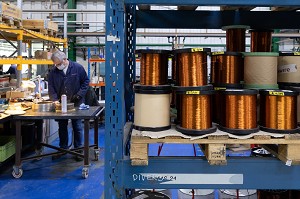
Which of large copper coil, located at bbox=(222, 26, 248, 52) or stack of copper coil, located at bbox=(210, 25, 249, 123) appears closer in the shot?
stack of copper coil, located at bbox=(210, 25, 249, 123)

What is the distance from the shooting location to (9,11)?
6988 mm

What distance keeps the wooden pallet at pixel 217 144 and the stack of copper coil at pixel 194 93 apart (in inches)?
3.7

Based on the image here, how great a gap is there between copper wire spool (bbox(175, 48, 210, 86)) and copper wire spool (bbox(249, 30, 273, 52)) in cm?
95

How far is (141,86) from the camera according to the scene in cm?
246

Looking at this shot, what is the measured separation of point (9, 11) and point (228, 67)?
5.91 m

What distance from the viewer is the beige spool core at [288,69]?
109 inches

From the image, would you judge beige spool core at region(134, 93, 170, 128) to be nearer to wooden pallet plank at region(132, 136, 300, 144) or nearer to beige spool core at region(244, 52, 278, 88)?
wooden pallet plank at region(132, 136, 300, 144)

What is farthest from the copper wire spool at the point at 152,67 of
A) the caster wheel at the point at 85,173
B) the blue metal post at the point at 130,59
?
the caster wheel at the point at 85,173

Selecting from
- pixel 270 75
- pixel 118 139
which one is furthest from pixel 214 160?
pixel 270 75

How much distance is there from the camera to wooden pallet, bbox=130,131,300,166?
230cm

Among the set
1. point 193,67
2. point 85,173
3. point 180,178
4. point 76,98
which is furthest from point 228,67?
point 76,98

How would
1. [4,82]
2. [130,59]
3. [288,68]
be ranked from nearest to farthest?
[288,68] → [130,59] → [4,82]

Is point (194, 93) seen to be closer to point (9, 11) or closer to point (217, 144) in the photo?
point (217, 144)

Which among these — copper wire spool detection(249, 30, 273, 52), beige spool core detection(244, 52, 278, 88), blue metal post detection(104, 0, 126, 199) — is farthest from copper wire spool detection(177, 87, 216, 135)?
copper wire spool detection(249, 30, 273, 52)
